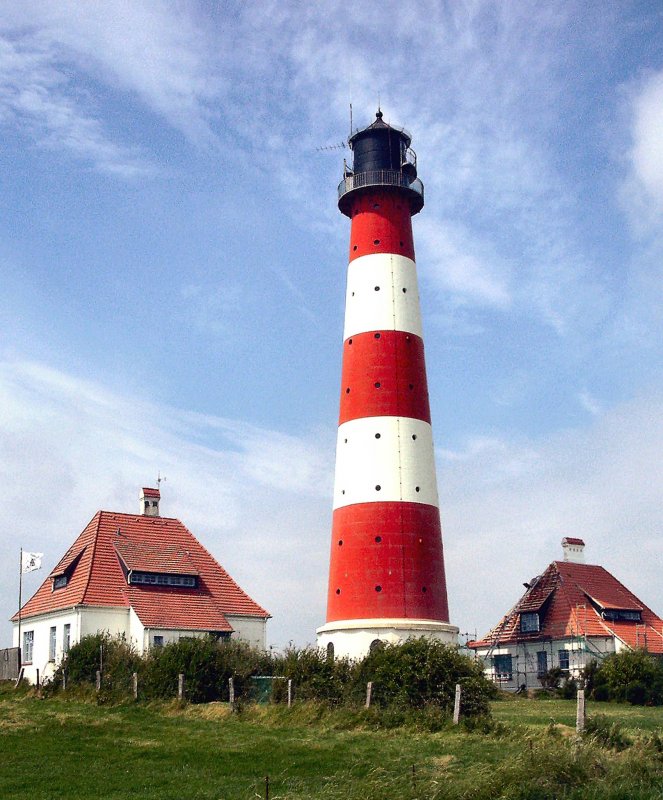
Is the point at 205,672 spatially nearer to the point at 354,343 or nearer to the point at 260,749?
the point at 260,749

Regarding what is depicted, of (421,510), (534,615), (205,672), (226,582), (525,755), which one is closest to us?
(525,755)

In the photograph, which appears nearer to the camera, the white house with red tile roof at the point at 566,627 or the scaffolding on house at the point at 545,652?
the scaffolding on house at the point at 545,652

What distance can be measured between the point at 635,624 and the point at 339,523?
68.3 feet

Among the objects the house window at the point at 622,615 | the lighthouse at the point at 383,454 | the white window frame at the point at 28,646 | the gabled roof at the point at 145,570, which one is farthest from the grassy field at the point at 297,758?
the house window at the point at 622,615

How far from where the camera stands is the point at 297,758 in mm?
21859

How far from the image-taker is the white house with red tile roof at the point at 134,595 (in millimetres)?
42594

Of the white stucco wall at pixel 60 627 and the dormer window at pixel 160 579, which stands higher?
the dormer window at pixel 160 579

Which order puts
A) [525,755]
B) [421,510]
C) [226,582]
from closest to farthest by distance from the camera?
[525,755] → [421,510] → [226,582]

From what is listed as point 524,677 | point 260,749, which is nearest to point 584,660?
point 524,677

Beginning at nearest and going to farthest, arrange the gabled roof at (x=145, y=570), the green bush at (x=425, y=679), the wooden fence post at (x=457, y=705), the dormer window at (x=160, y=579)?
the wooden fence post at (x=457, y=705)
the green bush at (x=425, y=679)
the gabled roof at (x=145, y=570)
the dormer window at (x=160, y=579)

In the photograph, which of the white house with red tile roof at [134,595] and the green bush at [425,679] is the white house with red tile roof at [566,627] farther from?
the green bush at [425,679]

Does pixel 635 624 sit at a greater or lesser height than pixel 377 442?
lesser

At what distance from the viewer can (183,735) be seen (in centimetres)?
2577

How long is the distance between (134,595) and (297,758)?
76.2 feet
